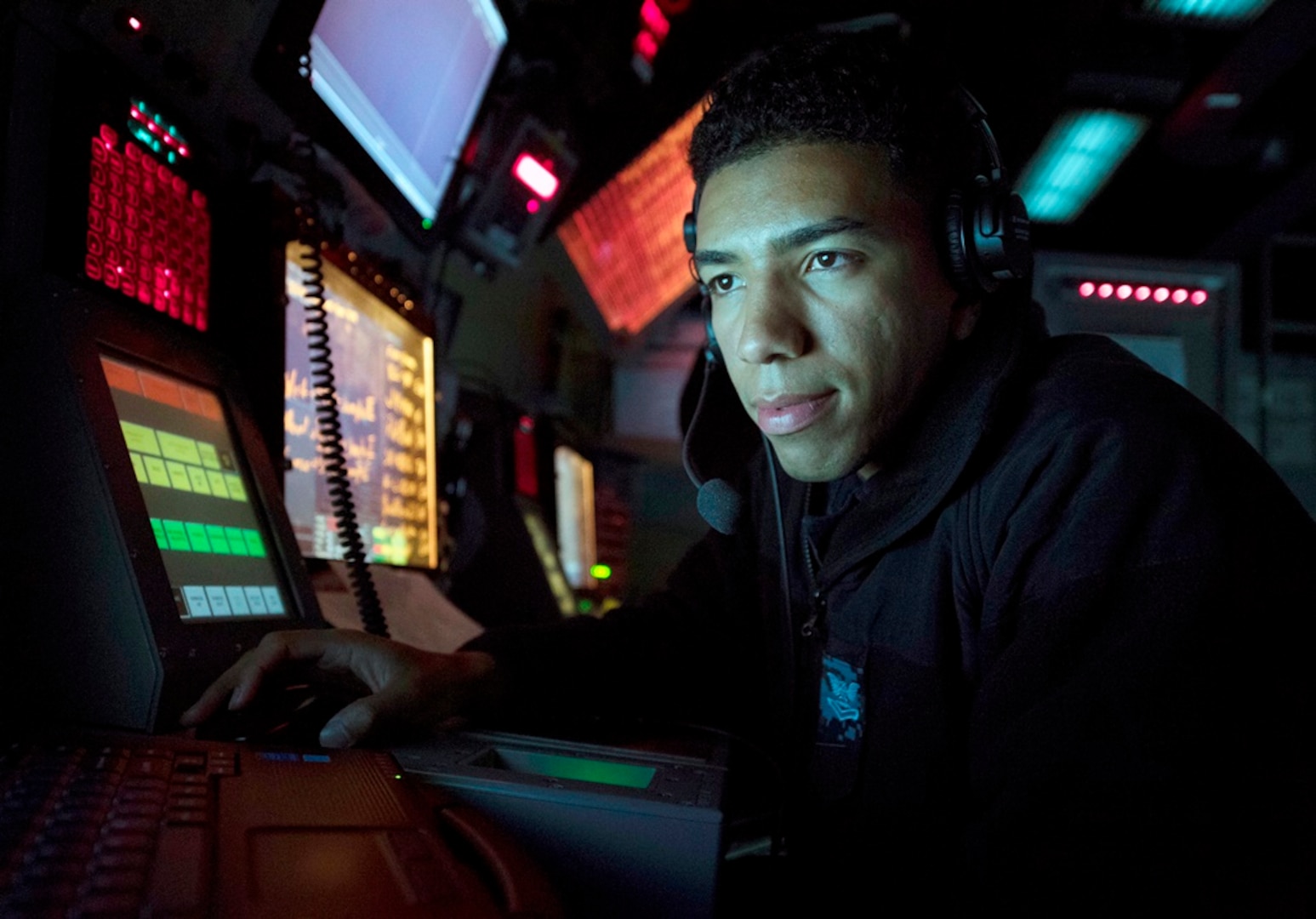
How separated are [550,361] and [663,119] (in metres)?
0.85

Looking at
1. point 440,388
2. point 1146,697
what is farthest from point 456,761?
point 440,388

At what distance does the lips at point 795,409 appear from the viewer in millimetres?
956

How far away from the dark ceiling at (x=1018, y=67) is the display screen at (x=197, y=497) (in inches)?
45.1

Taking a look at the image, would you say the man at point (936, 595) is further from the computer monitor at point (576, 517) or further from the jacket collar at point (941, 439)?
the computer monitor at point (576, 517)

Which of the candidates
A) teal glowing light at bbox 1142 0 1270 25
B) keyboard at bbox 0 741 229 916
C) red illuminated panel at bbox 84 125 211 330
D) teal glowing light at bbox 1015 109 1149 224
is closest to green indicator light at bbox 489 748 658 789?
keyboard at bbox 0 741 229 916

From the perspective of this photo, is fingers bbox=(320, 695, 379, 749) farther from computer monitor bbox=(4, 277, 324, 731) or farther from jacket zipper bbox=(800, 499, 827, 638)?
jacket zipper bbox=(800, 499, 827, 638)

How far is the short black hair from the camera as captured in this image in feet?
3.13

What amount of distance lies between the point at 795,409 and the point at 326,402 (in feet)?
1.91

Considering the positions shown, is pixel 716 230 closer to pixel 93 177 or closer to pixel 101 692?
pixel 93 177

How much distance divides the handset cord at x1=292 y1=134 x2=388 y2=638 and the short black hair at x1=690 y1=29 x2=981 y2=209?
0.48 metres

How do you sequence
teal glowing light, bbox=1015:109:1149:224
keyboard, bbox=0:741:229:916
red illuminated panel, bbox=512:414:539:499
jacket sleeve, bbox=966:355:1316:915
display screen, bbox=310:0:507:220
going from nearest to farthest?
1. keyboard, bbox=0:741:229:916
2. jacket sleeve, bbox=966:355:1316:915
3. display screen, bbox=310:0:507:220
4. red illuminated panel, bbox=512:414:539:499
5. teal glowing light, bbox=1015:109:1149:224

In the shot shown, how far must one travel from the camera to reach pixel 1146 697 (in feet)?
1.99

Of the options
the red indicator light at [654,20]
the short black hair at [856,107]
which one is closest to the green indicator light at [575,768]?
the short black hair at [856,107]

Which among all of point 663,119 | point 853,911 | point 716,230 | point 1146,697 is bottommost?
point 853,911
